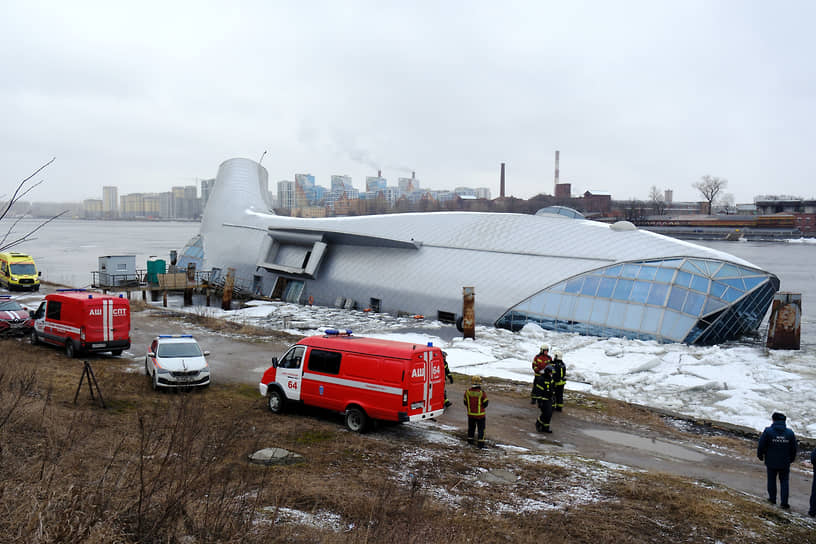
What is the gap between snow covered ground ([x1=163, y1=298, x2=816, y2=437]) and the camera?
18.8 metres

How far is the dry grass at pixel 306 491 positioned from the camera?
21.7 ft

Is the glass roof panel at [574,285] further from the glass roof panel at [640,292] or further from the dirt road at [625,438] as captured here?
the dirt road at [625,438]

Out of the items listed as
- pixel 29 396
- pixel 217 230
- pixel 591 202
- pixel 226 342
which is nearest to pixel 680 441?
pixel 29 396

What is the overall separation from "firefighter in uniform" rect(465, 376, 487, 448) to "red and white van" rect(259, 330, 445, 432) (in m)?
0.76

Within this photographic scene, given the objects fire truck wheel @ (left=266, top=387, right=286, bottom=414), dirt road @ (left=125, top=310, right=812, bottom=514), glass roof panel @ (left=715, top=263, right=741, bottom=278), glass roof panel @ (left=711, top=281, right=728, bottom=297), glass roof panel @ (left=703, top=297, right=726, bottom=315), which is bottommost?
dirt road @ (left=125, top=310, right=812, bottom=514)

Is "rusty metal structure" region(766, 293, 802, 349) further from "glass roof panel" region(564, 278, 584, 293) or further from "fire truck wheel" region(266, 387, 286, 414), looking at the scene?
"fire truck wheel" region(266, 387, 286, 414)

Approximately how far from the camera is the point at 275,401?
15.8 m

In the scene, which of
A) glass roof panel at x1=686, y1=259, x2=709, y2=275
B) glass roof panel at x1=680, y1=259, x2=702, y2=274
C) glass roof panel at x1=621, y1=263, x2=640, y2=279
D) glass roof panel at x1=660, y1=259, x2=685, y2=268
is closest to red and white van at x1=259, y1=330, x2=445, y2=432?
glass roof panel at x1=621, y1=263, x2=640, y2=279

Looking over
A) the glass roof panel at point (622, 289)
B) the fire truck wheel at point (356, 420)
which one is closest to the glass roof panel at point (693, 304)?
the glass roof panel at point (622, 289)

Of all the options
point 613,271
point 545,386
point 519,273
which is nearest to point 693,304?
point 613,271

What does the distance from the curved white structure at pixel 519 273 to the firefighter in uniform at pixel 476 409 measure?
15.5 metres

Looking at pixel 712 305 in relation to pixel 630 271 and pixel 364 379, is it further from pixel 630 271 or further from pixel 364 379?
pixel 364 379

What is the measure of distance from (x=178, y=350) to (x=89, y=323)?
5.55 metres

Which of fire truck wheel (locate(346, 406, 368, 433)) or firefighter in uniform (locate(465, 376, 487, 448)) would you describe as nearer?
firefighter in uniform (locate(465, 376, 487, 448))
